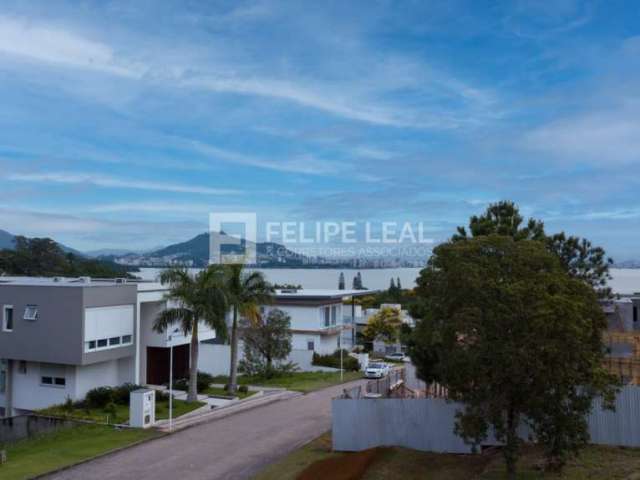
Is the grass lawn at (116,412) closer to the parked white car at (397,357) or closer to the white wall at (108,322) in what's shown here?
the white wall at (108,322)

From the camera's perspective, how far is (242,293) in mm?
29844

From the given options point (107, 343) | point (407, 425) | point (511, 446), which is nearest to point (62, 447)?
point (107, 343)

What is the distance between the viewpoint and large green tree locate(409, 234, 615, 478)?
12109 millimetres

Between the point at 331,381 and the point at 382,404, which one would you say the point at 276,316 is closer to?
the point at 331,381

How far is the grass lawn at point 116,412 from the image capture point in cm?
2367

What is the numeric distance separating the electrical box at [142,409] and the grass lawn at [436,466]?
717 cm

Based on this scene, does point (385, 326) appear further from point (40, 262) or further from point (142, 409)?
point (40, 262)

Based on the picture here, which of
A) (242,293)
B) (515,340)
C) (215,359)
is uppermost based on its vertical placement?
(242,293)

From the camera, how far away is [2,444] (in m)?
24.1

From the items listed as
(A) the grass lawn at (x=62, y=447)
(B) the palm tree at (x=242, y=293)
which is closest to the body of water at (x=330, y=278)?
(B) the palm tree at (x=242, y=293)

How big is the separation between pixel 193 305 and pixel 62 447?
7977 millimetres

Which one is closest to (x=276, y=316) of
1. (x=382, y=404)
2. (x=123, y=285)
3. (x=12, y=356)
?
(x=123, y=285)

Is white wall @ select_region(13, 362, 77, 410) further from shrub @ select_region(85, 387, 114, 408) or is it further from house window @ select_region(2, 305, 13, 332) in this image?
house window @ select_region(2, 305, 13, 332)

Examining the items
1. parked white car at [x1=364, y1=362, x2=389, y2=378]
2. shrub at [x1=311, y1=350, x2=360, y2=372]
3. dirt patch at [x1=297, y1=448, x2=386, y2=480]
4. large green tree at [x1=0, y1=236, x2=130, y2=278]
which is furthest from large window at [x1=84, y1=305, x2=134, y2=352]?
Result: large green tree at [x1=0, y1=236, x2=130, y2=278]
